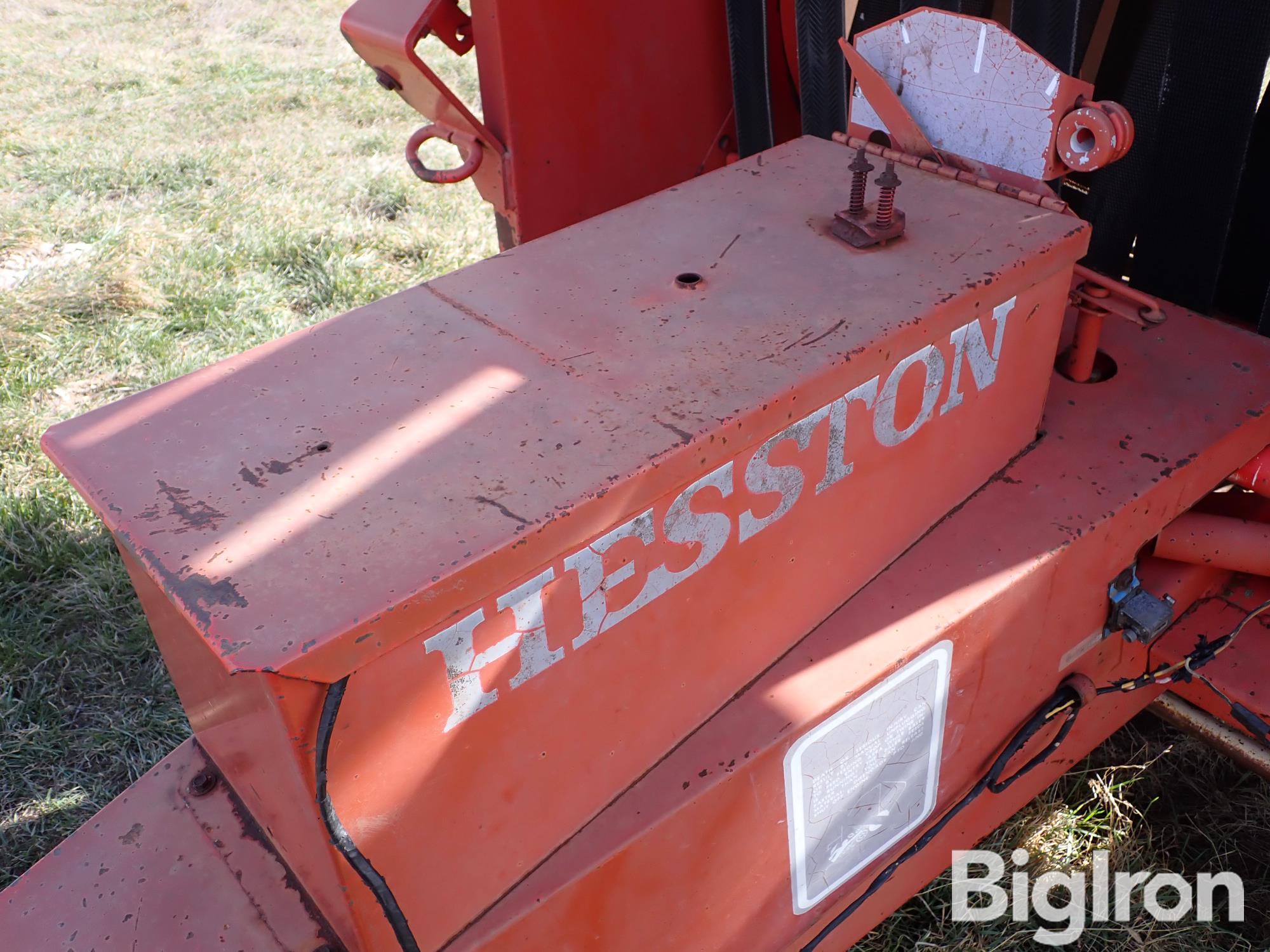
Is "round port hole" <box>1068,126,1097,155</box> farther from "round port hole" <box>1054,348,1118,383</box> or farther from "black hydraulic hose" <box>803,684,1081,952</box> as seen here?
"black hydraulic hose" <box>803,684,1081,952</box>

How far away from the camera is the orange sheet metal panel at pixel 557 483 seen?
0.95 meters

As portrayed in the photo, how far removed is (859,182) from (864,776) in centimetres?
78

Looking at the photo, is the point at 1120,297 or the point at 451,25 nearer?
the point at 1120,297

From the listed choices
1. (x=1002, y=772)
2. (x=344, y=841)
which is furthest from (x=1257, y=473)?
(x=344, y=841)

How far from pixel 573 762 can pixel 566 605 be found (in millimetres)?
210

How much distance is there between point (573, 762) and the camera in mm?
1142

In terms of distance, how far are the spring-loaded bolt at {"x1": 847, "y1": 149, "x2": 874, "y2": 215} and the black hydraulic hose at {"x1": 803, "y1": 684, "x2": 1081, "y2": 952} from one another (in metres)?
0.82

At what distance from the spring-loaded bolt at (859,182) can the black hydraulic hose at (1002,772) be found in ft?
2.69

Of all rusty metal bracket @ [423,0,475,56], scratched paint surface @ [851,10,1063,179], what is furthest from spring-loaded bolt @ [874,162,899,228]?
rusty metal bracket @ [423,0,475,56]

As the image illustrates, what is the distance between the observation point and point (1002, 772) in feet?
5.42

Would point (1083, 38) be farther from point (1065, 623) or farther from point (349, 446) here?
point (349, 446)

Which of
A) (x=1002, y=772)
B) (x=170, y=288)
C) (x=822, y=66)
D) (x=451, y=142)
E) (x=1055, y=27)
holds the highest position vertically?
(x=1055, y=27)

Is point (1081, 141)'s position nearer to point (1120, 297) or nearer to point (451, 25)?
point (1120, 297)

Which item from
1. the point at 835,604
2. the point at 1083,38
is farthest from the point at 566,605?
the point at 1083,38
